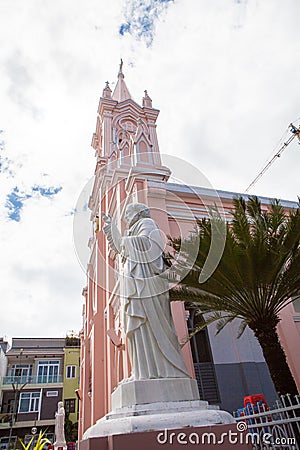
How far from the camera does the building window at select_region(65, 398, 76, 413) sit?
29.9 m

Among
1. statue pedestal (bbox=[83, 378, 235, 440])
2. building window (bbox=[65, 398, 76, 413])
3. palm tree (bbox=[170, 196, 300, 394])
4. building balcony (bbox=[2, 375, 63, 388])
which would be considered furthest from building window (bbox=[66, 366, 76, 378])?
statue pedestal (bbox=[83, 378, 235, 440])

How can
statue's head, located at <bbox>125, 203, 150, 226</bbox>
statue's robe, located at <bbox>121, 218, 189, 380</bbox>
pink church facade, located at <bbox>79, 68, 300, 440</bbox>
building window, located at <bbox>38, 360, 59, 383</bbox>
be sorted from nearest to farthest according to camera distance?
statue's robe, located at <bbox>121, 218, 189, 380</bbox> → statue's head, located at <bbox>125, 203, 150, 226</bbox> → pink church facade, located at <bbox>79, 68, 300, 440</bbox> → building window, located at <bbox>38, 360, 59, 383</bbox>

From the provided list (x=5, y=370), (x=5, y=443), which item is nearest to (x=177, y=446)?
(x=5, y=443)

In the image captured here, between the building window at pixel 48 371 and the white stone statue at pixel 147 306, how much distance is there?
1251 inches

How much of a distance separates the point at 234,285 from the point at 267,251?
94cm

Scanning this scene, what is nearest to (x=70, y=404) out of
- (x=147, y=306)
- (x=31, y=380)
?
(x=31, y=380)

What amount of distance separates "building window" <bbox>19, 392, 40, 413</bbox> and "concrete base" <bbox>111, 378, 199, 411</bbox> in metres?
31.7

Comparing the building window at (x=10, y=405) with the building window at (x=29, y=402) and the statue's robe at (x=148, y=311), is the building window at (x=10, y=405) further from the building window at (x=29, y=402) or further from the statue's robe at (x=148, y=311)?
the statue's robe at (x=148, y=311)

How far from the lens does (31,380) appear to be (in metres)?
30.5

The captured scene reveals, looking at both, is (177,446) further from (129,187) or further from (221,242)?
(129,187)

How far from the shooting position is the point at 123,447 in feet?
8.38

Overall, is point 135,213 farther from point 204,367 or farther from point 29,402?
point 29,402

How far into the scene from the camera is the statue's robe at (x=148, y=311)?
3.46 meters

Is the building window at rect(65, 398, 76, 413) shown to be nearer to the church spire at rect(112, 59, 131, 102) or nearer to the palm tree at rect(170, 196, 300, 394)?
the church spire at rect(112, 59, 131, 102)
